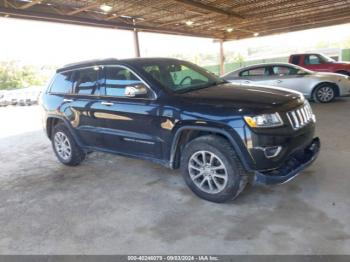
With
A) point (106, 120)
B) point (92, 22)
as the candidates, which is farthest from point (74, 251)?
point (92, 22)

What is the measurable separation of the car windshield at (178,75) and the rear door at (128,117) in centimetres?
23

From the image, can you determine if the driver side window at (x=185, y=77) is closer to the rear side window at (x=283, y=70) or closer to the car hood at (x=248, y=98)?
the car hood at (x=248, y=98)

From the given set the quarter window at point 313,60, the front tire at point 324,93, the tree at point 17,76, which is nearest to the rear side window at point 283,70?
the front tire at point 324,93

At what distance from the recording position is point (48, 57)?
22.0 m

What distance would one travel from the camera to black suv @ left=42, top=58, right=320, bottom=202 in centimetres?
275

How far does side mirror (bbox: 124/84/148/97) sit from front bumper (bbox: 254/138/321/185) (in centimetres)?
156

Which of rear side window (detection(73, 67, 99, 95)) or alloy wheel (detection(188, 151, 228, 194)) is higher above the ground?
rear side window (detection(73, 67, 99, 95))

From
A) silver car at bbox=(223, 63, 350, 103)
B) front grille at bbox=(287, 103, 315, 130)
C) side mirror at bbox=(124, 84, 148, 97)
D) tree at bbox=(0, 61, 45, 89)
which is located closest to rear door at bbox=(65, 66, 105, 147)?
side mirror at bbox=(124, 84, 148, 97)

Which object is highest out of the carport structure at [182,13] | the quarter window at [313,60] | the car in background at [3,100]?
the carport structure at [182,13]

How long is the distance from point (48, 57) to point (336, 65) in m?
20.0

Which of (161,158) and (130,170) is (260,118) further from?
(130,170)

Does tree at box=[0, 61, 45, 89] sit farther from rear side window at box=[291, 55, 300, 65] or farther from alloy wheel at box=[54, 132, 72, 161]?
alloy wheel at box=[54, 132, 72, 161]

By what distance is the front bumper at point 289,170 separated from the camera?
8.99 feet

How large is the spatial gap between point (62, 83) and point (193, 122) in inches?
102
